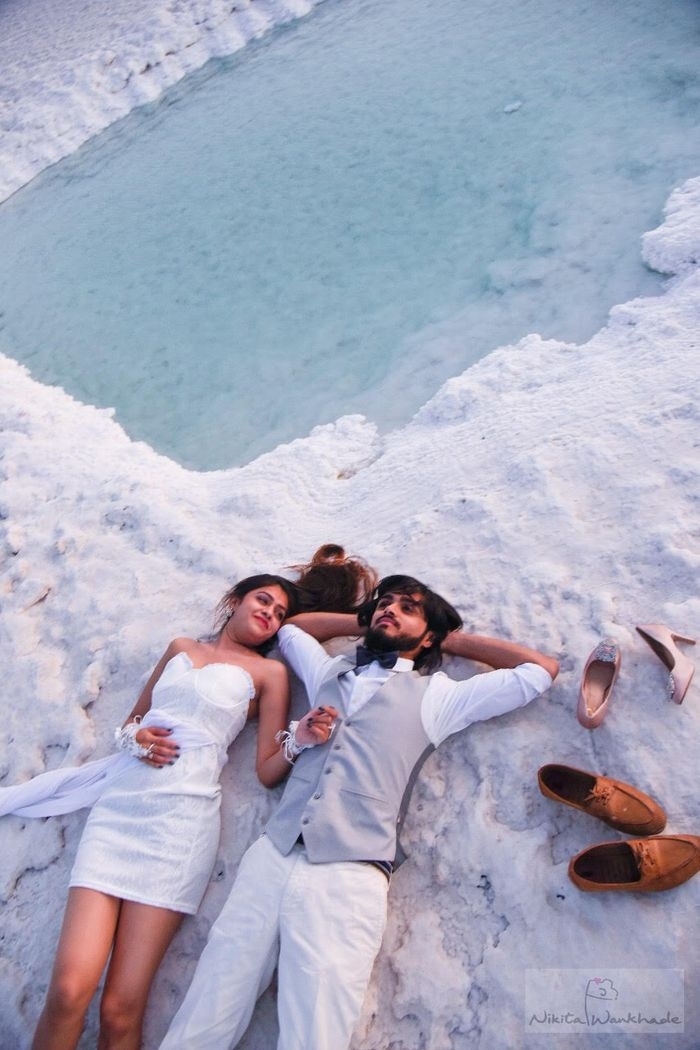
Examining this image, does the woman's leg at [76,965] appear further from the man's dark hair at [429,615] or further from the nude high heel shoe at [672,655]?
the nude high heel shoe at [672,655]

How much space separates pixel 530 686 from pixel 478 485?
1.44 m

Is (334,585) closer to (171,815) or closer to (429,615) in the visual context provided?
(429,615)

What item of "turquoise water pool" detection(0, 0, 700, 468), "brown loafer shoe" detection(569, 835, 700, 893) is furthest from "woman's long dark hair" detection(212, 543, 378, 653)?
"turquoise water pool" detection(0, 0, 700, 468)

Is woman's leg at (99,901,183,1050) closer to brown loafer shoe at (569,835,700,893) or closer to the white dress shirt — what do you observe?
the white dress shirt

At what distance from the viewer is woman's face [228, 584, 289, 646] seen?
10.6ft

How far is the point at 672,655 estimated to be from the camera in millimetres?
2697

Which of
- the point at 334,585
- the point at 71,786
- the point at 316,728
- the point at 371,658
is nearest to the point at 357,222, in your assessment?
the point at 334,585

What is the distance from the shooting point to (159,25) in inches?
485

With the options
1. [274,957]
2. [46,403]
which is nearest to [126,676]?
[274,957]

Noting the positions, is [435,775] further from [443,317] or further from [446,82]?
[446,82]

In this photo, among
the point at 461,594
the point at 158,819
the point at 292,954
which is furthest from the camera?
the point at 461,594

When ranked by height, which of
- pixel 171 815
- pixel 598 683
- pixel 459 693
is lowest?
pixel 598 683

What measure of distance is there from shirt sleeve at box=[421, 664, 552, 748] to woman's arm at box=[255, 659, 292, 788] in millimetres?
619

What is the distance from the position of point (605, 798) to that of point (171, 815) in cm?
157
